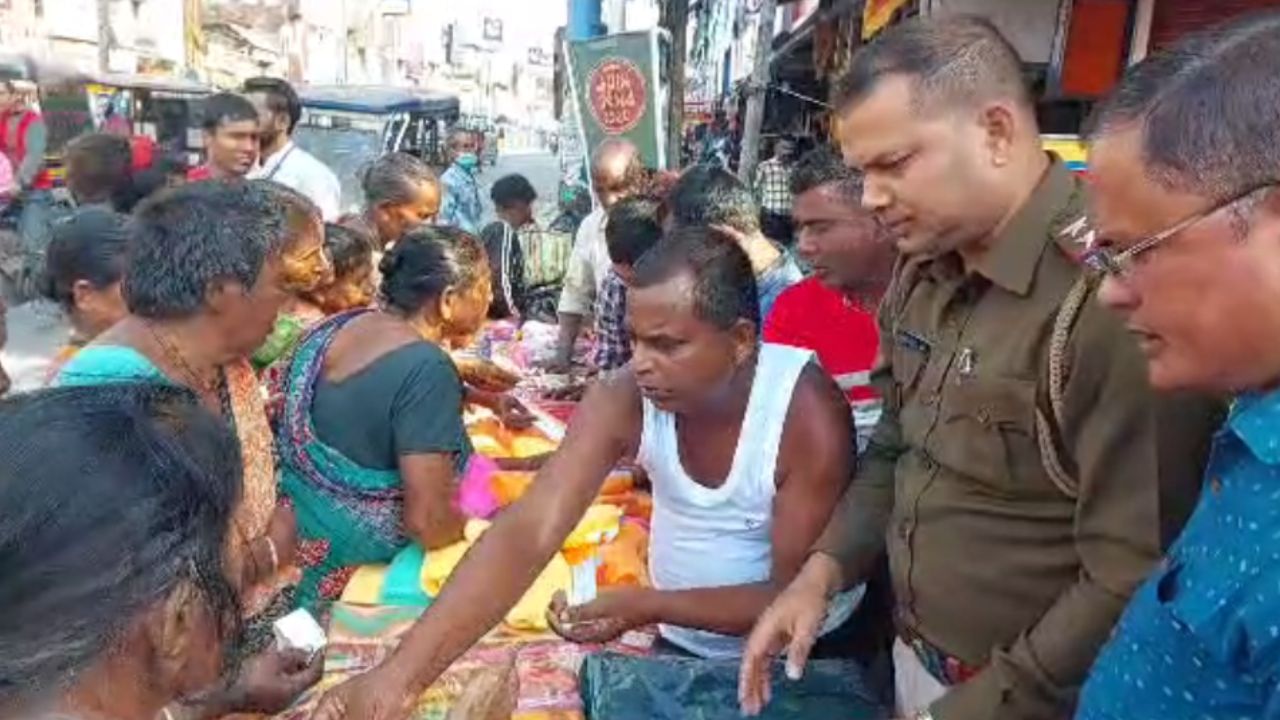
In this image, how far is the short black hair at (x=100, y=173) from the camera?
5.02 meters

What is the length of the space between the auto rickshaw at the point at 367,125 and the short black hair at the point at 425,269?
7.04m

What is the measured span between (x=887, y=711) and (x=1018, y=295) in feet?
2.52

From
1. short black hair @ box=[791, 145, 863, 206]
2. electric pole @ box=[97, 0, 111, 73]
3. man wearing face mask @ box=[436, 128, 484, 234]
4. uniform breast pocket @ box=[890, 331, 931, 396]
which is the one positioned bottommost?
man wearing face mask @ box=[436, 128, 484, 234]

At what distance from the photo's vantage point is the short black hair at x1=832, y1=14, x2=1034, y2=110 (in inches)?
62.8

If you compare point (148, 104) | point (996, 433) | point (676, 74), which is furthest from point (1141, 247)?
point (148, 104)

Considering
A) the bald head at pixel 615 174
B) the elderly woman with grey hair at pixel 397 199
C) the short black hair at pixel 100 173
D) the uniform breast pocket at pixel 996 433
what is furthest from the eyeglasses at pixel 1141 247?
the short black hair at pixel 100 173

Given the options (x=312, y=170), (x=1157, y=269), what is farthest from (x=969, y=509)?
(x=312, y=170)

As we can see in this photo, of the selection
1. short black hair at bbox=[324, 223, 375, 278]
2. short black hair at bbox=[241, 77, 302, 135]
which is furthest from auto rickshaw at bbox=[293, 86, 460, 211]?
short black hair at bbox=[324, 223, 375, 278]

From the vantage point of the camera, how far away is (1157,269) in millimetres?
1047

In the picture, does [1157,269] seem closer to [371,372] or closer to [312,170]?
[371,372]

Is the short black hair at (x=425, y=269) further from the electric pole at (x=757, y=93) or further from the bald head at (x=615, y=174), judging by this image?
the electric pole at (x=757, y=93)

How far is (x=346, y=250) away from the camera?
353 centimetres

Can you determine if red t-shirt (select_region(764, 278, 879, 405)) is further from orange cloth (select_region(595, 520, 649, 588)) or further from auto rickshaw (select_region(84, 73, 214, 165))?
auto rickshaw (select_region(84, 73, 214, 165))

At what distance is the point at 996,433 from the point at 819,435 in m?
0.49
